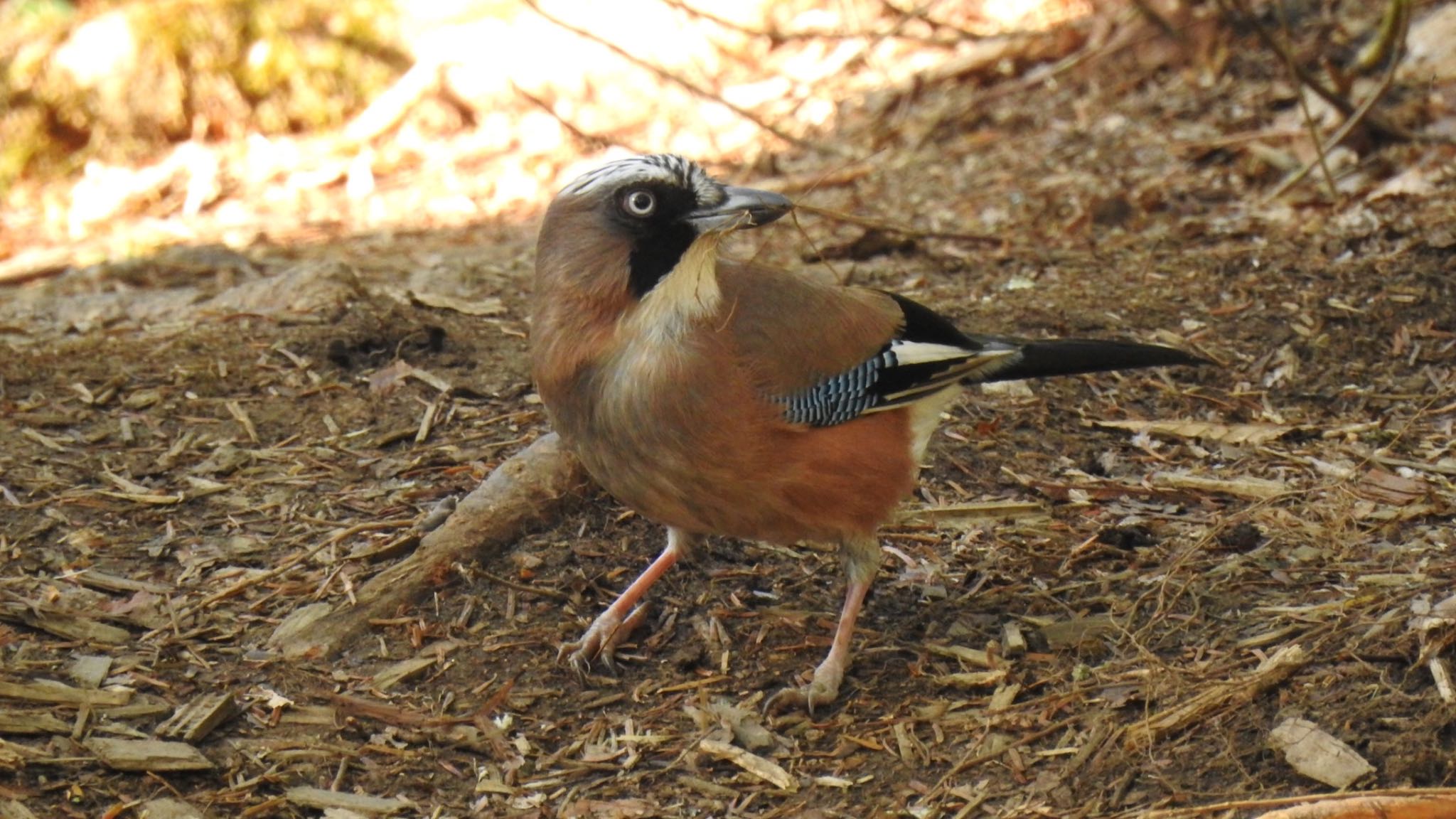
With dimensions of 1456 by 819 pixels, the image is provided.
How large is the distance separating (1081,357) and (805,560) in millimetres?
1217

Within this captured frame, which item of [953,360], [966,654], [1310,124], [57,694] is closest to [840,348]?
[953,360]

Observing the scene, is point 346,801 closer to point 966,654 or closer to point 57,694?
point 57,694

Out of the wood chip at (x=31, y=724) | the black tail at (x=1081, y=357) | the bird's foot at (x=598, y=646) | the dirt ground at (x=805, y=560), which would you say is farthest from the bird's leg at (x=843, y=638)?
the wood chip at (x=31, y=724)

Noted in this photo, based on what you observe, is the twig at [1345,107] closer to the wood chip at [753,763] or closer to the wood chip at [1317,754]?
the wood chip at [1317,754]

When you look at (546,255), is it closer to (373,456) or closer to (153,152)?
(373,456)

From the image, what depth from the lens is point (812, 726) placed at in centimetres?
456

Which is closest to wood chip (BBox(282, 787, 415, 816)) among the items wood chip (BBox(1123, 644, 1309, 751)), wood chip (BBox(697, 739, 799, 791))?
wood chip (BBox(697, 739, 799, 791))

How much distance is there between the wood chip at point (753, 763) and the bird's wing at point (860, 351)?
101cm

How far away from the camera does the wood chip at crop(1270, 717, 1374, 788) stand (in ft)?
12.2

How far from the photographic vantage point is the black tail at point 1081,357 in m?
5.29

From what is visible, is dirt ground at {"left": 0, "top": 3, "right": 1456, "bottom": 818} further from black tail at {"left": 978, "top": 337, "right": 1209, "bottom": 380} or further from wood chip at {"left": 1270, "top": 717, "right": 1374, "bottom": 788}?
black tail at {"left": 978, "top": 337, "right": 1209, "bottom": 380}

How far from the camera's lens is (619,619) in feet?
16.1

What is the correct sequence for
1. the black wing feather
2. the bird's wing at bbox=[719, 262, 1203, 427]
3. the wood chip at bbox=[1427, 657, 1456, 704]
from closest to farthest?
1. the wood chip at bbox=[1427, 657, 1456, 704]
2. the bird's wing at bbox=[719, 262, 1203, 427]
3. the black wing feather

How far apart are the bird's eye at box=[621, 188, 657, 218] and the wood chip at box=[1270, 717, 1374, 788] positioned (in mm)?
2317
